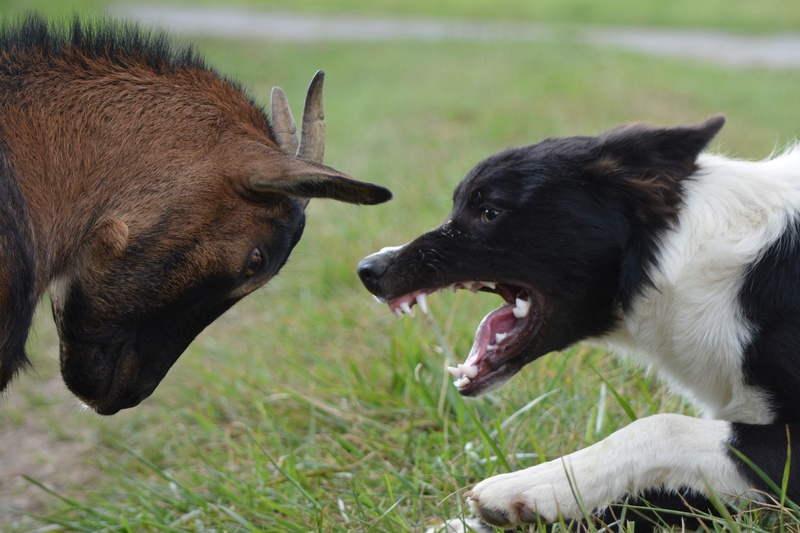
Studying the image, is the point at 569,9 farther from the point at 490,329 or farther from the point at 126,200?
the point at 126,200

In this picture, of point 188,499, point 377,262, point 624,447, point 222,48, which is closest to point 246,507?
point 188,499

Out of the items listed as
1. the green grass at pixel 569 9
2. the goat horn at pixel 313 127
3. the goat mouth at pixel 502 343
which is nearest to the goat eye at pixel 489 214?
the goat mouth at pixel 502 343

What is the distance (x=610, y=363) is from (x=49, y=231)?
2.24 metres

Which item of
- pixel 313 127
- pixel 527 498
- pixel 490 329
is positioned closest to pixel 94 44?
pixel 313 127

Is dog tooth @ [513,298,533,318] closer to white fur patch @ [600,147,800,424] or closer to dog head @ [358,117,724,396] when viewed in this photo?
dog head @ [358,117,724,396]

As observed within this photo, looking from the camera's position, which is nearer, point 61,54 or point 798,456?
point 798,456

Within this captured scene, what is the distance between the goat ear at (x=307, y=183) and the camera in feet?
8.95

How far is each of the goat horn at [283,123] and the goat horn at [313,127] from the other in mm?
99

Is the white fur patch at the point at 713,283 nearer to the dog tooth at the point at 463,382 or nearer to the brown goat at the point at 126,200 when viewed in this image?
the dog tooth at the point at 463,382

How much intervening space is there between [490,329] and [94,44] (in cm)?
161

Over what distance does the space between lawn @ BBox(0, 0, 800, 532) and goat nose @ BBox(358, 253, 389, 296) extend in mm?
543

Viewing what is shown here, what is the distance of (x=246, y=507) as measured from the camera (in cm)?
313

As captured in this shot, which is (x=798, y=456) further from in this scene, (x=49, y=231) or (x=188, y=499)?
(x=49, y=231)

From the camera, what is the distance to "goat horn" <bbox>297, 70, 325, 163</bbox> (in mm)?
3170
